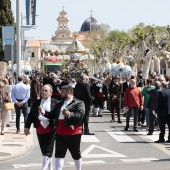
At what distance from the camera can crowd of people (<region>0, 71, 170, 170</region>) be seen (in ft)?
32.9

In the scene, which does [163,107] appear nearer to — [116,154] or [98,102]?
[116,154]

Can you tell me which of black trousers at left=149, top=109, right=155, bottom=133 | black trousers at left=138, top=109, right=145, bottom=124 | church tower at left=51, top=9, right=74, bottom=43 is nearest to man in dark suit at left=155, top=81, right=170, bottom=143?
black trousers at left=149, top=109, right=155, bottom=133

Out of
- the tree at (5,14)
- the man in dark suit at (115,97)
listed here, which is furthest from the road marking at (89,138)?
the tree at (5,14)

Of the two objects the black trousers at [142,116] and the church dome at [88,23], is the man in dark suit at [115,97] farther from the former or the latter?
the church dome at [88,23]

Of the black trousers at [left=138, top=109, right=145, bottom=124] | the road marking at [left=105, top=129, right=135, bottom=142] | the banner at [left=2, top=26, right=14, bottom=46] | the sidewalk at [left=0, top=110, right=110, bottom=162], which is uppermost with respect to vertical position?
the banner at [left=2, top=26, right=14, bottom=46]

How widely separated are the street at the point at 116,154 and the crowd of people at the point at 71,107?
599 millimetres

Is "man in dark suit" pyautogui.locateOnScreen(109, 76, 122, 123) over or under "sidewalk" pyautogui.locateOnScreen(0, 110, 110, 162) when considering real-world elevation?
over

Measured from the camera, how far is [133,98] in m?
19.1

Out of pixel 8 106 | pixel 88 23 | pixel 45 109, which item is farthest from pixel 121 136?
pixel 88 23

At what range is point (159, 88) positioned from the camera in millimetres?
17812

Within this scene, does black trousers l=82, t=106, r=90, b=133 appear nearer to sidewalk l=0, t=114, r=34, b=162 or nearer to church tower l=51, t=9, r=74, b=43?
sidewalk l=0, t=114, r=34, b=162

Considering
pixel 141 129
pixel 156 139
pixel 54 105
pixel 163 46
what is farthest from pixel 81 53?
pixel 54 105

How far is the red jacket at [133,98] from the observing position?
1909cm

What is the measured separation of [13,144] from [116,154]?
2969mm
